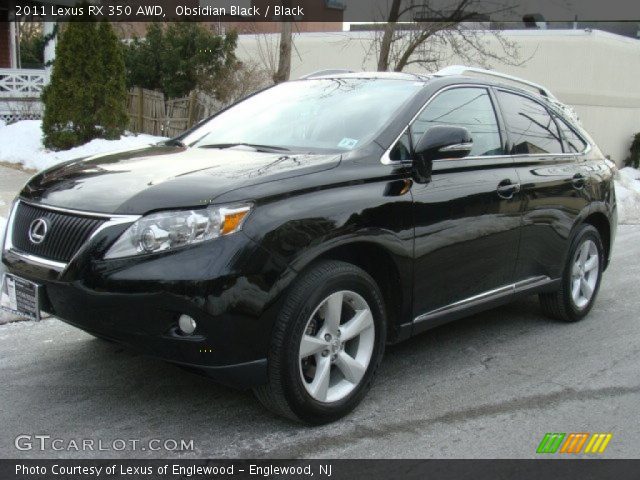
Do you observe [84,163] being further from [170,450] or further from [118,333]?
[170,450]

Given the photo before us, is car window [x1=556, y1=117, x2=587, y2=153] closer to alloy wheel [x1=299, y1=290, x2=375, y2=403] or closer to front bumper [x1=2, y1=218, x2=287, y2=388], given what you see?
alloy wheel [x1=299, y1=290, x2=375, y2=403]

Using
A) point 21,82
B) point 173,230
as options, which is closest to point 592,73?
point 21,82

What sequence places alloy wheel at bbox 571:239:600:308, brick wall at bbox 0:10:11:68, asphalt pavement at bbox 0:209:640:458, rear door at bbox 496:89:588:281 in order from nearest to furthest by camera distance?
asphalt pavement at bbox 0:209:640:458
rear door at bbox 496:89:588:281
alloy wheel at bbox 571:239:600:308
brick wall at bbox 0:10:11:68

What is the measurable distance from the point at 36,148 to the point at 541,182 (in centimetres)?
1222

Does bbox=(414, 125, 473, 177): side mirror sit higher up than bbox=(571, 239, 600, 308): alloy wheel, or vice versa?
bbox=(414, 125, 473, 177): side mirror

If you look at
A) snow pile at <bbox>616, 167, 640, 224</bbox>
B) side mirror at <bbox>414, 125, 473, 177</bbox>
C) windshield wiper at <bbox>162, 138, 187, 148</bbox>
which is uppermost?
side mirror at <bbox>414, 125, 473, 177</bbox>

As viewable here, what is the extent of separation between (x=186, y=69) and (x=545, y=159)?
1442 cm

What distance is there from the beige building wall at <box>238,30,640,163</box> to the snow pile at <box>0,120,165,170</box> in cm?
857

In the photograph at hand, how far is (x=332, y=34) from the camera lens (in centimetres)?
2269

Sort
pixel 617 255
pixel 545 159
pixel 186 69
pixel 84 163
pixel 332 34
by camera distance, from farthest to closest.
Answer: pixel 332 34
pixel 186 69
pixel 617 255
pixel 545 159
pixel 84 163

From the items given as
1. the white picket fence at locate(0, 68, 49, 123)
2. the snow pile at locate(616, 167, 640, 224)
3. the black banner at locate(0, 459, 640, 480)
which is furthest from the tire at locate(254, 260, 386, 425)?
the white picket fence at locate(0, 68, 49, 123)

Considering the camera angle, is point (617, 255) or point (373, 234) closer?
point (373, 234)

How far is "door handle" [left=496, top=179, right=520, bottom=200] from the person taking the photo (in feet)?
15.6

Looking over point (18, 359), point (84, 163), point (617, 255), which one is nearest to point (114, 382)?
point (18, 359)
